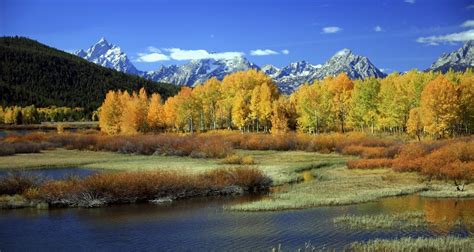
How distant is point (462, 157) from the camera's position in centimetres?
5162

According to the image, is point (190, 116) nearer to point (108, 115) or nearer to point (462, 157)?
point (108, 115)

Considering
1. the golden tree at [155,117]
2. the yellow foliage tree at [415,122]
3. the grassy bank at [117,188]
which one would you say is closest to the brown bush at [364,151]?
the yellow foliage tree at [415,122]

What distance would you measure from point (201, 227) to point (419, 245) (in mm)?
12433

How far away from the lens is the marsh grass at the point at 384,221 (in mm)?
27656

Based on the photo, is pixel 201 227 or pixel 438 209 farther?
pixel 438 209

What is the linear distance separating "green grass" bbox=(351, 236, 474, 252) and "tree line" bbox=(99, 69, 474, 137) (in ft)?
223

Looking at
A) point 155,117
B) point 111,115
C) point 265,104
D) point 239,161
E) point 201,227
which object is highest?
point 265,104

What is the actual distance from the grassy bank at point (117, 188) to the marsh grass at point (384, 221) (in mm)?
15209

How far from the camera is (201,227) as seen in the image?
2916 centimetres

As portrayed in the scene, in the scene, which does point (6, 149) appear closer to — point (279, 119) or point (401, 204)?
point (279, 119)

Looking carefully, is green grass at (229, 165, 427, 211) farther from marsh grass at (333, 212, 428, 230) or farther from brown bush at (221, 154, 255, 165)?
brown bush at (221, 154, 255, 165)

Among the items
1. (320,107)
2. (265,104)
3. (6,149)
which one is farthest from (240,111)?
(6,149)

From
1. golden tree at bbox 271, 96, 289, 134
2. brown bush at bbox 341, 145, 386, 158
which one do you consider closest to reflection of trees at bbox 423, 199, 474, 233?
brown bush at bbox 341, 145, 386, 158

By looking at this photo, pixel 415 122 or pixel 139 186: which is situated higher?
pixel 415 122
